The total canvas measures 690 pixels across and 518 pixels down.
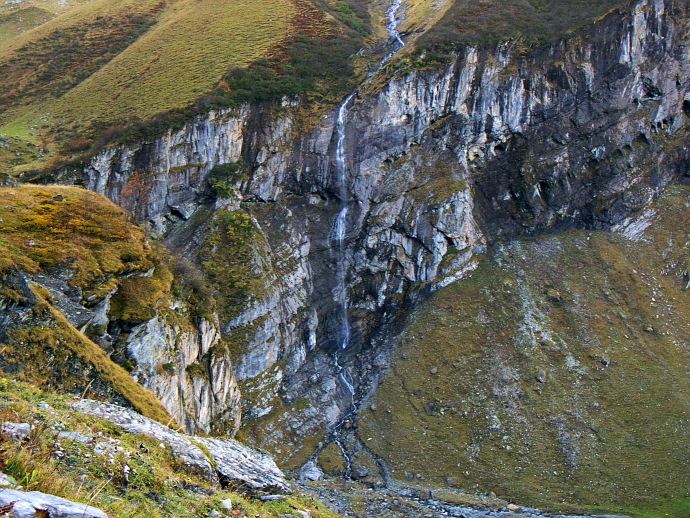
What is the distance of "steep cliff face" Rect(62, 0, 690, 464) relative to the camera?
6166 cm

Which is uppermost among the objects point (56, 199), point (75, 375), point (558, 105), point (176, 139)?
point (558, 105)

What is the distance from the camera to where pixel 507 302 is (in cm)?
5806

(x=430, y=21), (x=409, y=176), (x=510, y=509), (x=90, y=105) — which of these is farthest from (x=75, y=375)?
(x=430, y=21)

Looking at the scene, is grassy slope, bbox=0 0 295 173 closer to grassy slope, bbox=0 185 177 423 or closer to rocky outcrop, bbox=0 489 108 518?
grassy slope, bbox=0 185 177 423

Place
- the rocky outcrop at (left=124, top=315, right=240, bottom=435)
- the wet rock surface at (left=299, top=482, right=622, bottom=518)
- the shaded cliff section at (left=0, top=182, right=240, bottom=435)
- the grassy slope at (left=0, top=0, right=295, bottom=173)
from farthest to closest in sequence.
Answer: the grassy slope at (left=0, top=0, right=295, bottom=173) → the wet rock surface at (left=299, top=482, right=622, bottom=518) → the rocky outcrop at (left=124, top=315, right=240, bottom=435) → the shaded cliff section at (left=0, top=182, right=240, bottom=435)

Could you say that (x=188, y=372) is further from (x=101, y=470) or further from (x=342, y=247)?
(x=101, y=470)

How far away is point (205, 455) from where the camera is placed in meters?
15.1

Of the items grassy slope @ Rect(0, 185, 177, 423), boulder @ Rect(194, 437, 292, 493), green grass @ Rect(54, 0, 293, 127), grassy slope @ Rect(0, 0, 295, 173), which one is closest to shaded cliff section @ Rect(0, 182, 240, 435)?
grassy slope @ Rect(0, 185, 177, 423)

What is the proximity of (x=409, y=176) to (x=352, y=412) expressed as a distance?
1192 inches

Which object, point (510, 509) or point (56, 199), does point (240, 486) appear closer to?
point (56, 199)

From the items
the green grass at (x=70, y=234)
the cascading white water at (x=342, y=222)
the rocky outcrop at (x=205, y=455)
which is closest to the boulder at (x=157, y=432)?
the rocky outcrop at (x=205, y=455)

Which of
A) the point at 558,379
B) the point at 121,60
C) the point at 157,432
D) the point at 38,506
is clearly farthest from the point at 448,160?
the point at 38,506

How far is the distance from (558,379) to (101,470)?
4867 cm

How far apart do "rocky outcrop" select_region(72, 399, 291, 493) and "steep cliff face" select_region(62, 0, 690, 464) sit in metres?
42.6
